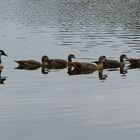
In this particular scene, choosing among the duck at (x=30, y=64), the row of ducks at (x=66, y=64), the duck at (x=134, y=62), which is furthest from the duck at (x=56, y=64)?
the duck at (x=134, y=62)

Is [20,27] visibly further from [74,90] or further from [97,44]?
[74,90]

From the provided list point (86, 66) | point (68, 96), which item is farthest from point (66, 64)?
point (68, 96)

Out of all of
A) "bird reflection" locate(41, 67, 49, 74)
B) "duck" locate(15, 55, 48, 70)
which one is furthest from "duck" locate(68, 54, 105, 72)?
"duck" locate(15, 55, 48, 70)

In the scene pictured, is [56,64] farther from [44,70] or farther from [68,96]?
[68,96]

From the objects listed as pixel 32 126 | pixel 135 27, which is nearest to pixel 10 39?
pixel 135 27

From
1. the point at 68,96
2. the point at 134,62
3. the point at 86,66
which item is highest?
the point at 134,62

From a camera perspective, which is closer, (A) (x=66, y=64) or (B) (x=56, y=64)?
(B) (x=56, y=64)

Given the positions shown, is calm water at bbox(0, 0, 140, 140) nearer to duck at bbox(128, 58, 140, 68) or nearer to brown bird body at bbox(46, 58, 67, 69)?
brown bird body at bbox(46, 58, 67, 69)

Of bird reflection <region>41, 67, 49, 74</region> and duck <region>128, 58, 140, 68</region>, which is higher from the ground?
duck <region>128, 58, 140, 68</region>

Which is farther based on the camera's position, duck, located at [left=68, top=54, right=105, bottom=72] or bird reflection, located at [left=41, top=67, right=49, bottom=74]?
duck, located at [left=68, top=54, right=105, bottom=72]

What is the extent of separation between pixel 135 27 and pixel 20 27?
550 inches

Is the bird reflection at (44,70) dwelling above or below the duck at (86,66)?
below

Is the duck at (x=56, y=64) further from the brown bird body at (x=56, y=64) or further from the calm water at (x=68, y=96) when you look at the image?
the calm water at (x=68, y=96)

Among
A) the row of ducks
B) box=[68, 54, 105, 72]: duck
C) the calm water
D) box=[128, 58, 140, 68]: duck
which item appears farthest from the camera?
box=[128, 58, 140, 68]: duck
